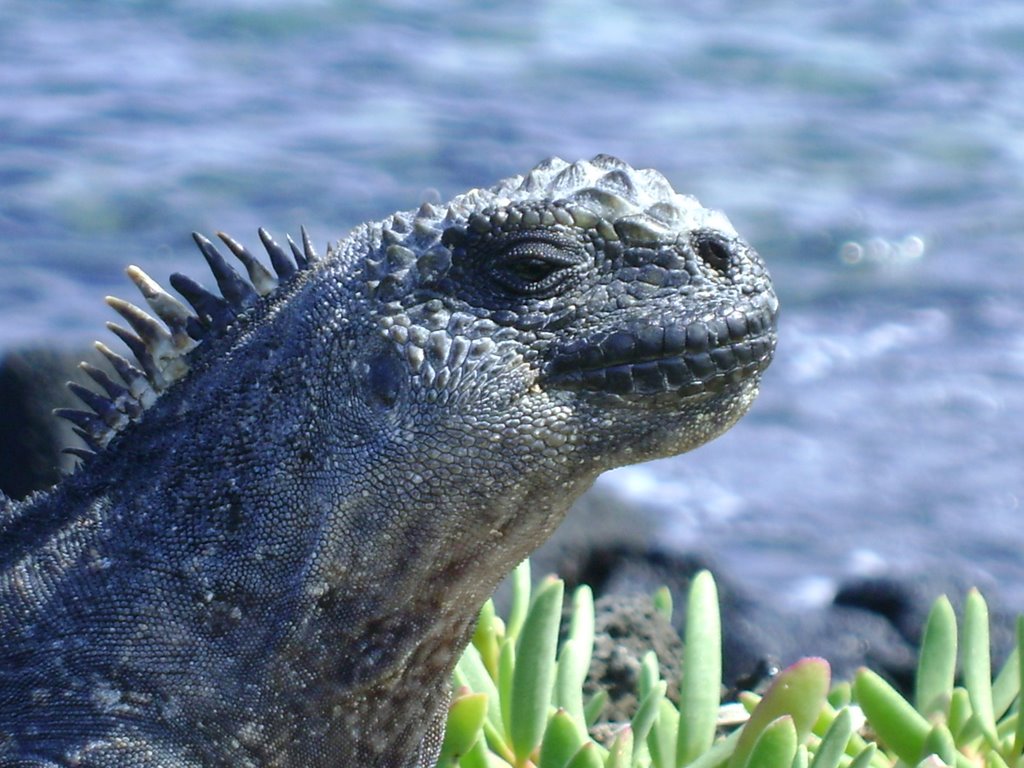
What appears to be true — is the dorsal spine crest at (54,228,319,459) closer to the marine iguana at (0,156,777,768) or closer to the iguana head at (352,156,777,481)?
the marine iguana at (0,156,777,768)

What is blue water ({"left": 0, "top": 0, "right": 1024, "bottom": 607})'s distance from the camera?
10.5 meters

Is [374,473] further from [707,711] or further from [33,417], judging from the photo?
[33,417]

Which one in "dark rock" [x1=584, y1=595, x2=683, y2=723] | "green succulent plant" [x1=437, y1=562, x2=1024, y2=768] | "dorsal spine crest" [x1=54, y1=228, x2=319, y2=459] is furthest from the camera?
"dark rock" [x1=584, y1=595, x2=683, y2=723]

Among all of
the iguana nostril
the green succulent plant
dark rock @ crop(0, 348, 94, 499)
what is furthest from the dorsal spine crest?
dark rock @ crop(0, 348, 94, 499)

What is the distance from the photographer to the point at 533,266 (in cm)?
329

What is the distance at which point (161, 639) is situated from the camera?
10.6ft

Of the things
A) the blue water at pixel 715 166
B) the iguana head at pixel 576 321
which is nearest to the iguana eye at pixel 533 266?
the iguana head at pixel 576 321

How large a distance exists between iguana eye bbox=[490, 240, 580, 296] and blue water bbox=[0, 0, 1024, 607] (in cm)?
477

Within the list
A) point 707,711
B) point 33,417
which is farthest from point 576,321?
point 33,417

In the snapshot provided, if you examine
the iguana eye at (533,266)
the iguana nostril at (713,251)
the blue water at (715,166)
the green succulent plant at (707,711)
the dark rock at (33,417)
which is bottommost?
the green succulent plant at (707,711)

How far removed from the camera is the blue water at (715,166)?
34.5ft

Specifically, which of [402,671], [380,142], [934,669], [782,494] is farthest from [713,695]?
[380,142]

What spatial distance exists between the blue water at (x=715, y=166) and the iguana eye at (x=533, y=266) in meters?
4.77

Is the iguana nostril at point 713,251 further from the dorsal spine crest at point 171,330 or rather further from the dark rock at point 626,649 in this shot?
the dark rock at point 626,649
